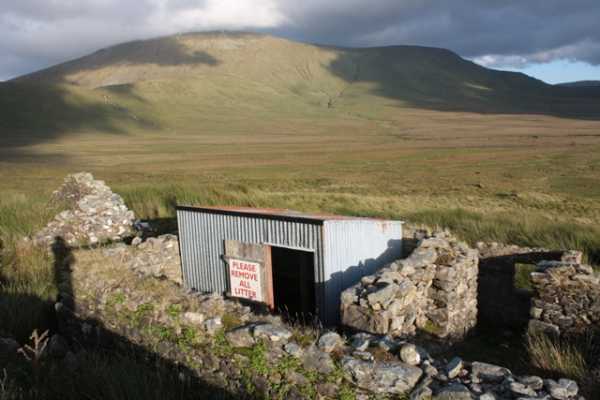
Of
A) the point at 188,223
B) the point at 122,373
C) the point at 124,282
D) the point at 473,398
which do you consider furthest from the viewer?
the point at 188,223

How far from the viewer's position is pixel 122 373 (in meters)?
5.07

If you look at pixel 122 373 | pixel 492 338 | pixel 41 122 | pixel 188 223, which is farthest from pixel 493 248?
pixel 41 122

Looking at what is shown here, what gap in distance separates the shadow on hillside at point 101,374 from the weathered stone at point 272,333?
2.32ft

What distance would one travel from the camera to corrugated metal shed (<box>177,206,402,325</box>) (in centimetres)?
910

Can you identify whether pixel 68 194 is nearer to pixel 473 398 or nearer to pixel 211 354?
pixel 211 354

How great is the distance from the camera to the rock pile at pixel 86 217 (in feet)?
45.2

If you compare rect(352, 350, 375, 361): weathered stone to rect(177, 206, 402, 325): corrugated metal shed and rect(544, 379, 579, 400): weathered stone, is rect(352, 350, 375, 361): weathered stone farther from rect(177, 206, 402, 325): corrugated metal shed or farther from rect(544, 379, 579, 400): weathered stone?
rect(177, 206, 402, 325): corrugated metal shed

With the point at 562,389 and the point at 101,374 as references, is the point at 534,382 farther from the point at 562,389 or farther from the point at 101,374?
the point at 101,374

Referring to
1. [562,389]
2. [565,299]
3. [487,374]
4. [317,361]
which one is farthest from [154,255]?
[562,389]

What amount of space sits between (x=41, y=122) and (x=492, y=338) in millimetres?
137239

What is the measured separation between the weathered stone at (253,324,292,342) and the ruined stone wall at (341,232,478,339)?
1945mm

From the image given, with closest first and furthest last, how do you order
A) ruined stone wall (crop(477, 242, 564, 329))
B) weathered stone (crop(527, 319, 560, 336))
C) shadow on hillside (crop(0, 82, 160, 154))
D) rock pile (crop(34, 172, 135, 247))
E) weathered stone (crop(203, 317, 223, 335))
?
weathered stone (crop(203, 317, 223, 335)) < weathered stone (crop(527, 319, 560, 336)) < ruined stone wall (crop(477, 242, 564, 329)) < rock pile (crop(34, 172, 135, 247)) < shadow on hillside (crop(0, 82, 160, 154))

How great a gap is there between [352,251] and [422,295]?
154cm

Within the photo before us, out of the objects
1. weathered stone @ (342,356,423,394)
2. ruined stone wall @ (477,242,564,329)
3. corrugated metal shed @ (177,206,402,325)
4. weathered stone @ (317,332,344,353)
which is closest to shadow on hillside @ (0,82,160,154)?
corrugated metal shed @ (177,206,402,325)
